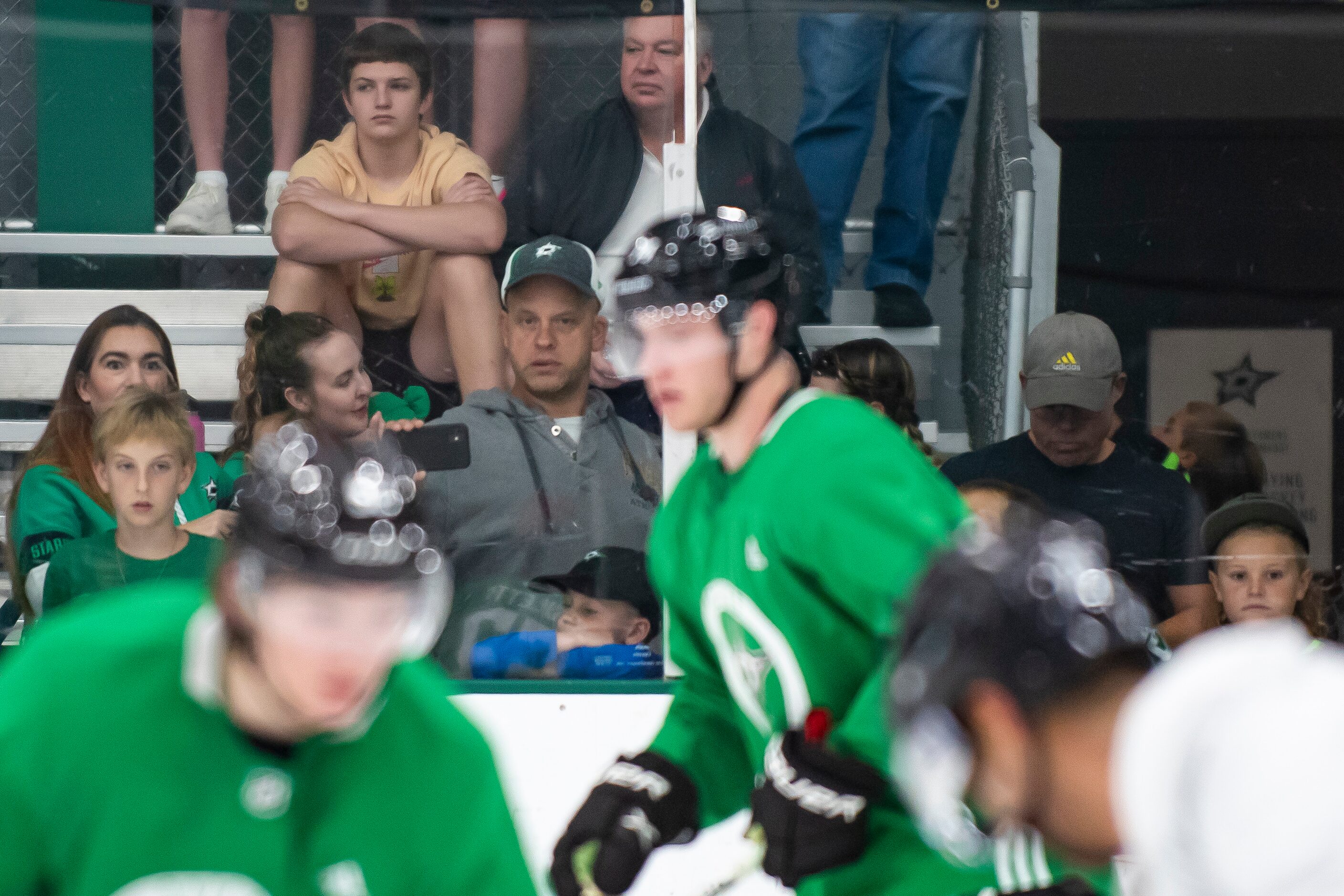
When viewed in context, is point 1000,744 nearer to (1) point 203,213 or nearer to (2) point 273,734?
(2) point 273,734

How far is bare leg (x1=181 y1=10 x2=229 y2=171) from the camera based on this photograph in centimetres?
282

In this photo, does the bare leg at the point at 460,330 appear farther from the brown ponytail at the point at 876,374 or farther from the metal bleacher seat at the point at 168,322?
the brown ponytail at the point at 876,374

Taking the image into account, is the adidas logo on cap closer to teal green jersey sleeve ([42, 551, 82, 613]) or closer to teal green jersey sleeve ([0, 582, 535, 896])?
teal green jersey sleeve ([0, 582, 535, 896])

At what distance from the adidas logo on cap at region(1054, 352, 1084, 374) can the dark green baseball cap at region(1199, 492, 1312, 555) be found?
0.33 m

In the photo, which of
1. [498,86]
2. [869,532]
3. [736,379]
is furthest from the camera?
[498,86]

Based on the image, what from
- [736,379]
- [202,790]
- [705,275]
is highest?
[705,275]

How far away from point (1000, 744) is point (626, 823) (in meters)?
0.78

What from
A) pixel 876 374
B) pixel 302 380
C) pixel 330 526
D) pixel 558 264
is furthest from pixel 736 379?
pixel 302 380

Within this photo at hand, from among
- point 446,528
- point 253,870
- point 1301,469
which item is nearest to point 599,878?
point 253,870

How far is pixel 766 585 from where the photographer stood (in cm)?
166

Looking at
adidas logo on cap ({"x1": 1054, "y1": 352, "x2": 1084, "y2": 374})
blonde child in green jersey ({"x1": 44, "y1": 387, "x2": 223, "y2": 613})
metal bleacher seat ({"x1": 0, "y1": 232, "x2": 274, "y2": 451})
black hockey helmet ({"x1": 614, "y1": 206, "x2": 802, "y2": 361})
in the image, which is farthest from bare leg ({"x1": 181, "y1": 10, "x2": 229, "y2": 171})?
adidas logo on cap ({"x1": 1054, "y1": 352, "x2": 1084, "y2": 374})

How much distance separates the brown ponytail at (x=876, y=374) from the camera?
8.70ft

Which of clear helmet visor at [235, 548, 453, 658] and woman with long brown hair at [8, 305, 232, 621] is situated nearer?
clear helmet visor at [235, 548, 453, 658]

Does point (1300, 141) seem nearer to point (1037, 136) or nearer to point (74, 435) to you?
point (1037, 136)
